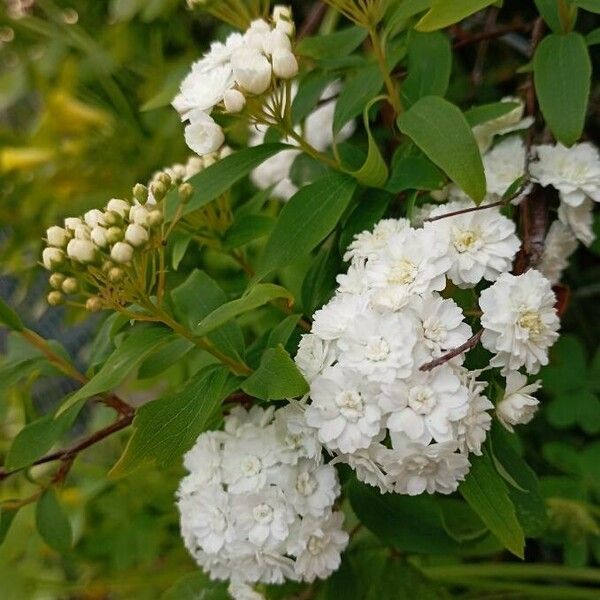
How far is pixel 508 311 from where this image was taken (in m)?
0.59

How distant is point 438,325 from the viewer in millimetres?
579

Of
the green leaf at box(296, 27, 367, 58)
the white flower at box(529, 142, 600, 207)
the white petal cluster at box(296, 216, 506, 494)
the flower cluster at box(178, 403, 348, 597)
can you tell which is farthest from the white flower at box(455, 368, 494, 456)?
the green leaf at box(296, 27, 367, 58)

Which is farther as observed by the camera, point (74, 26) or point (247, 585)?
point (74, 26)

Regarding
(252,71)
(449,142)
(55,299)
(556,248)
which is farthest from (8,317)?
(556,248)

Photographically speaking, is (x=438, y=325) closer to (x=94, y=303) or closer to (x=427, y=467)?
→ (x=427, y=467)

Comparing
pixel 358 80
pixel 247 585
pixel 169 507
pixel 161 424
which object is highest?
pixel 358 80

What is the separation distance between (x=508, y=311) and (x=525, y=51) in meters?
0.57

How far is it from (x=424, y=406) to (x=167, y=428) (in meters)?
0.19

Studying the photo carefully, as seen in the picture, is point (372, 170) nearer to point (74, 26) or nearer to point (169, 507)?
point (169, 507)

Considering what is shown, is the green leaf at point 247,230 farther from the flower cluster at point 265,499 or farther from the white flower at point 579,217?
the white flower at point 579,217

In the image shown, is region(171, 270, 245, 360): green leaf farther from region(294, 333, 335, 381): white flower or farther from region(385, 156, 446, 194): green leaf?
region(385, 156, 446, 194): green leaf

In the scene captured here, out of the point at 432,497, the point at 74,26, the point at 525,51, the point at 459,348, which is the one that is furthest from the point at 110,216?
the point at 74,26

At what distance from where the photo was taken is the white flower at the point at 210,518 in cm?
67

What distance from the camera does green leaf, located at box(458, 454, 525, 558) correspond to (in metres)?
0.58
